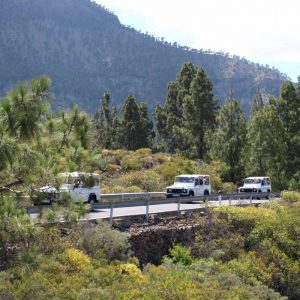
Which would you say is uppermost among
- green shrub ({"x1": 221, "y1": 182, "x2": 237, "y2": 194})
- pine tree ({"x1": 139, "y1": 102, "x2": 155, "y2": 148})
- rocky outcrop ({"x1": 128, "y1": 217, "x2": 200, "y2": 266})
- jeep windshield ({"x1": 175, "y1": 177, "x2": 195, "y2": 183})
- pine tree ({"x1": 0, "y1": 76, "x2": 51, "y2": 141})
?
pine tree ({"x1": 139, "y1": 102, "x2": 155, "y2": 148})

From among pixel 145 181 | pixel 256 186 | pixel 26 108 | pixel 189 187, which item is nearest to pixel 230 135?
pixel 256 186

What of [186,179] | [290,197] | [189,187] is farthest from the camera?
[186,179]

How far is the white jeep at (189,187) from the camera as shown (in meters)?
31.5

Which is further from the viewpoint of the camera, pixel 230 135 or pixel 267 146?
pixel 267 146

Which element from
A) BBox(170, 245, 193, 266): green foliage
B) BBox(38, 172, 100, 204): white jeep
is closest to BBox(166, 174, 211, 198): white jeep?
BBox(170, 245, 193, 266): green foliage

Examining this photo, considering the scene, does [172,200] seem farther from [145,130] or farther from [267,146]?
[145,130]

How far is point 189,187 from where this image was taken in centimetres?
3192

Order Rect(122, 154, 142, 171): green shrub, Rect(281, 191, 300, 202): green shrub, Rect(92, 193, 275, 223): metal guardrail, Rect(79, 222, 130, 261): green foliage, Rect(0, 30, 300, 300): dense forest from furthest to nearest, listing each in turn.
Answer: Rect(122, 154, 142, 171): green shrub < Rect(281, 191, 300, 202): green shrub < Rect(92, 193, 275, 223): metal guardrail < Rect(79, 222, 130, 261): green foliage < Rect(0, 30, 300, 300): dense forest

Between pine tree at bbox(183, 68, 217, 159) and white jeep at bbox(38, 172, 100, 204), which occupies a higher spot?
pine tree at bbox(183, 68, 217, 159)

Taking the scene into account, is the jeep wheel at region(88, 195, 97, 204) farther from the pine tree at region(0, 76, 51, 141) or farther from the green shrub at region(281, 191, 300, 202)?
the pine tree at region(0, 76, 51, 141)

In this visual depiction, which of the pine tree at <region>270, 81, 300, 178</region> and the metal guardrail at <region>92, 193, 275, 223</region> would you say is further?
the pine tree at <region>270, 81, 300, 178</region>

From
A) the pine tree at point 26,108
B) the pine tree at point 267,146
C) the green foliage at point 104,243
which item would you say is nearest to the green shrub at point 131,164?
the pine tree at point 267,146

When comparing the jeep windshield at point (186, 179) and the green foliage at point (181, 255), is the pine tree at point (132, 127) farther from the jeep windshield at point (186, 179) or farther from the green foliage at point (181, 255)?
the green foliage at point (181, 255)

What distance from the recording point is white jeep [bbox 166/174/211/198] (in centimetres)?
3153
